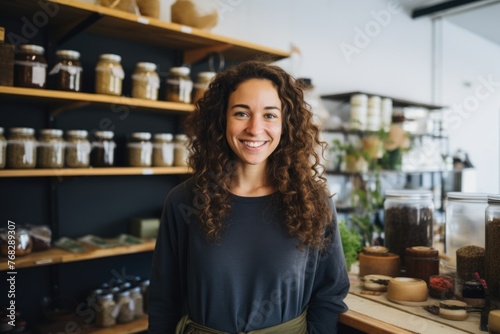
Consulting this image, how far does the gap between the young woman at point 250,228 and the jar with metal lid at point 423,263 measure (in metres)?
0.29

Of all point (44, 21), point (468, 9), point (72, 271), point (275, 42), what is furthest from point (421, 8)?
point (72, 271)

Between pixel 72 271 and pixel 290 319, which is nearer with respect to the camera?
pixel 290 319

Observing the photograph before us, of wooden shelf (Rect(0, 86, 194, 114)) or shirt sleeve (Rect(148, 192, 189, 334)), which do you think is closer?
shirt sleeve (Rect(148, 192, 189, 334))

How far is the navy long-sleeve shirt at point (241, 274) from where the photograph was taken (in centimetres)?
117

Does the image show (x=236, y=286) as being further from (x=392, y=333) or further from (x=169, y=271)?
(x=392, y=333)

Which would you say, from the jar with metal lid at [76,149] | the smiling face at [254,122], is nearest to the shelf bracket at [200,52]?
the jar with metal lid at [76,149]

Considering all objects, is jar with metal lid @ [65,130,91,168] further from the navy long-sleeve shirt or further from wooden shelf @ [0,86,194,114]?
the navy long-sleeve shirt

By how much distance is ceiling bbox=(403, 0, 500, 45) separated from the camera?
14.4ft

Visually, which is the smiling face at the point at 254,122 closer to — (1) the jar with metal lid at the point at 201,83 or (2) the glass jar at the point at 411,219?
(2) the glass jar at the point at 411,219

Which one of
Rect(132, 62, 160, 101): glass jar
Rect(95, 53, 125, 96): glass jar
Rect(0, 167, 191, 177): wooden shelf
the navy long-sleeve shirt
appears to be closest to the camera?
the navy long-sleeve shirt

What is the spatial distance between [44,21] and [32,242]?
1026mm

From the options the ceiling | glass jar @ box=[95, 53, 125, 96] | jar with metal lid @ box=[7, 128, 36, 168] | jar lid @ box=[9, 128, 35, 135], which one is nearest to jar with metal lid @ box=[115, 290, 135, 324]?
jar with metal lid @ box=[7, 128, 36, 168]

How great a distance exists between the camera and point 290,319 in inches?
47.6

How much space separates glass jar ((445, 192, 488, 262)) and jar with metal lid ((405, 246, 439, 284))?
0.12 metres
